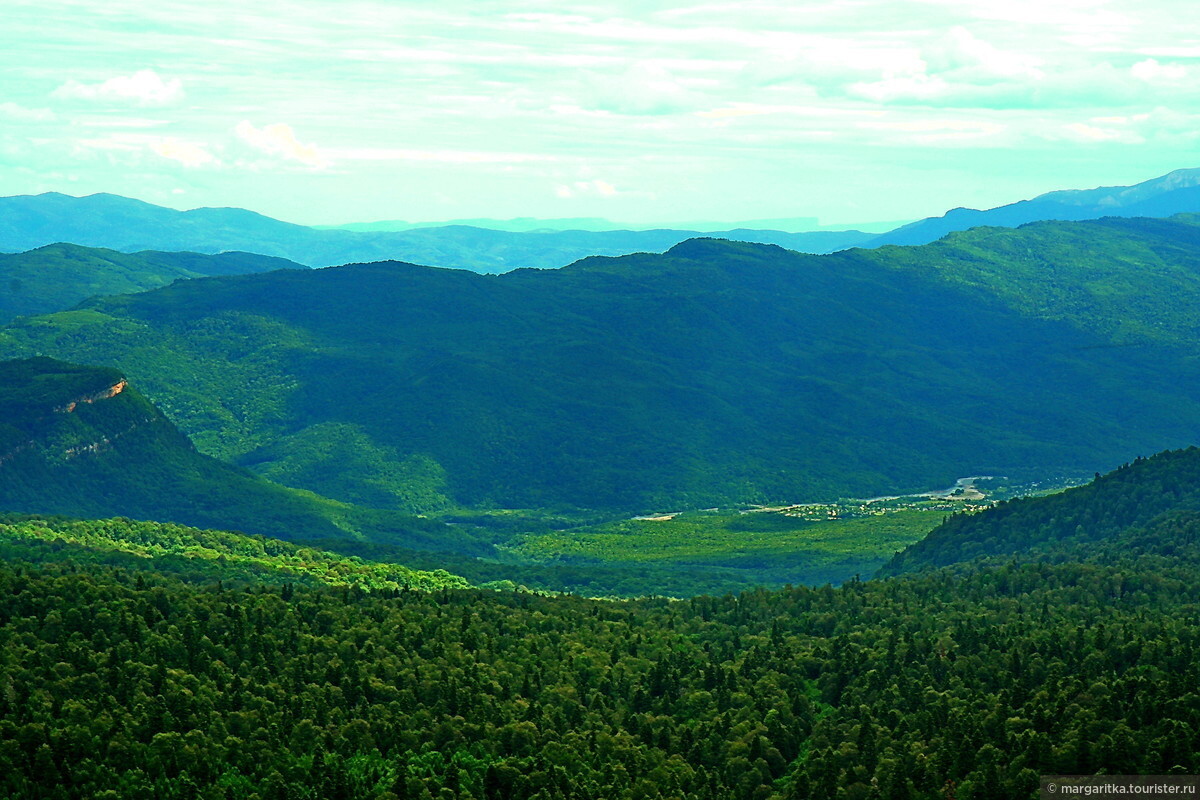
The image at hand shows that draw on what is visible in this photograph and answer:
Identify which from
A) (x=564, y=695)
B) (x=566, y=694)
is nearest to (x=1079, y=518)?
(x=566, y=694)

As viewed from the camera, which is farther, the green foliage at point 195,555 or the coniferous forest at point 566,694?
the green foliage at point 195,555

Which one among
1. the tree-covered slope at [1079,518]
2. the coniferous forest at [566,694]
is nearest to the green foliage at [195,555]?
the coniferous forest at [566,694]

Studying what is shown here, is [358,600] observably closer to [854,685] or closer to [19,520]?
[854,685]

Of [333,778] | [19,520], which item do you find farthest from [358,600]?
[19,520]

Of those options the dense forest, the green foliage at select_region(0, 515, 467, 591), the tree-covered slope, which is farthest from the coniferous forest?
the tree-covered slope

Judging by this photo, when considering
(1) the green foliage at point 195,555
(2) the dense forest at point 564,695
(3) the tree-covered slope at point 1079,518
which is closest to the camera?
(2) the dense forest at point 564,695

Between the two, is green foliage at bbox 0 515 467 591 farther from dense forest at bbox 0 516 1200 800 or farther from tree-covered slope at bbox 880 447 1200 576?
tree-covered slope at bbox 880 447 1200 576

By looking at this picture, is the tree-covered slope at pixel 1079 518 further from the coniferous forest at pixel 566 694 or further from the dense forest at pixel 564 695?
the dense forest at pixel 564 695

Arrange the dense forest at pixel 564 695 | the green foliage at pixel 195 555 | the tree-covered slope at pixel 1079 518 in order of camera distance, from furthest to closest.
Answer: the tree-covered slope at pixel 1079 518
the green foliage at pixel 195 555
the dense forest at pixel 564 695

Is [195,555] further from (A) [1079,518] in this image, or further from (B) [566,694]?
(A) [1079,518]
